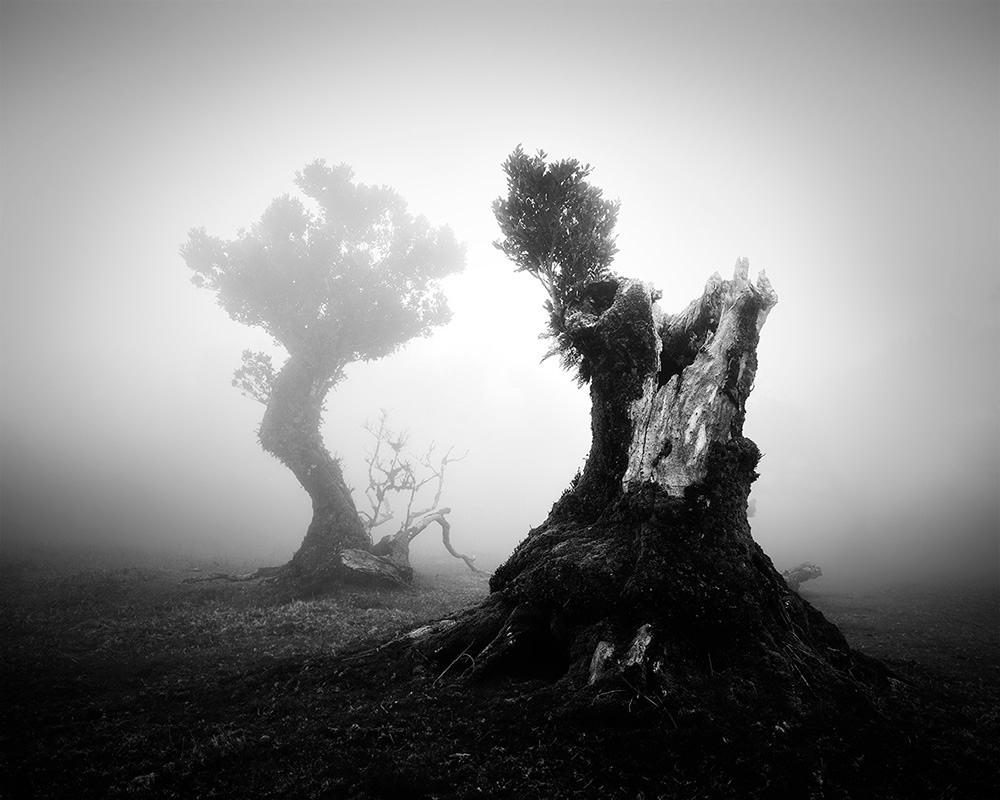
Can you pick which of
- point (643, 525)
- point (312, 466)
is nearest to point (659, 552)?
point (643, 525)

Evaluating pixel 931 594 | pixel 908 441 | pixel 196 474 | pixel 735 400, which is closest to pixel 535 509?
pixel 196 474

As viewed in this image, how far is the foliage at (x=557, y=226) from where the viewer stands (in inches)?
438

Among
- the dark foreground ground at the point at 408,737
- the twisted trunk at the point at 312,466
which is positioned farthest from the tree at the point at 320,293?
the dark foreground ground at the point at 408,737

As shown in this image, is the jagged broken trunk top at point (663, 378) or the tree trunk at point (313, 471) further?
the tree trunk at point (313, 471)

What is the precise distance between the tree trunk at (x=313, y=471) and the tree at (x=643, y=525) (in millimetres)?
13841

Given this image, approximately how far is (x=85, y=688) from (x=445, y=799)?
7520mm

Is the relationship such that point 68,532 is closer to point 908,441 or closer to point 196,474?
point 196,474

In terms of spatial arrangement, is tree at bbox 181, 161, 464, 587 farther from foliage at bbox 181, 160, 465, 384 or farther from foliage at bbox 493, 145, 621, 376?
foliage at bbox 493, 145, 621, 376

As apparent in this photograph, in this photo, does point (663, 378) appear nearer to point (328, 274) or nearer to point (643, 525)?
point (643, 525)

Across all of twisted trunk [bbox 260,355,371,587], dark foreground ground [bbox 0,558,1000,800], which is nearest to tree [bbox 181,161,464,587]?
twisted trunk [bbox 260,355,371,587]

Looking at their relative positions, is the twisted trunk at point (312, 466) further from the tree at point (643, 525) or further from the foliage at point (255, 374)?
the tree at point (643, 525)

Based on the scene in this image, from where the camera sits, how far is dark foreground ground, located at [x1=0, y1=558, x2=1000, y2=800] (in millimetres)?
3996

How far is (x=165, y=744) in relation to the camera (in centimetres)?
498

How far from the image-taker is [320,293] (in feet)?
89.1
